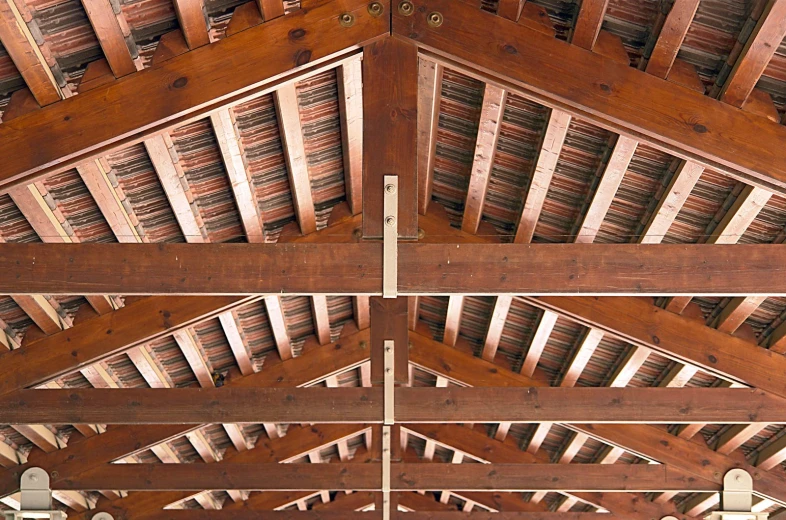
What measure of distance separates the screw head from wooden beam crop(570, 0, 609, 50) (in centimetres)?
102

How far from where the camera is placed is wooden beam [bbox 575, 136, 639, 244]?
6.09 metres

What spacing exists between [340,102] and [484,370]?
4.00 metres

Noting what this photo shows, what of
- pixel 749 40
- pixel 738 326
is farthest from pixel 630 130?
pixel 738 326

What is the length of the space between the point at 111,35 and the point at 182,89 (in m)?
0.44

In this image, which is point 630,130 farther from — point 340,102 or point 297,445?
point 297,445

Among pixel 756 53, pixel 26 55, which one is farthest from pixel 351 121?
pixel 756 53

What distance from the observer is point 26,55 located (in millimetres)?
4957

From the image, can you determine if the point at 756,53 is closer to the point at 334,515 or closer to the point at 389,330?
the point at 389,330

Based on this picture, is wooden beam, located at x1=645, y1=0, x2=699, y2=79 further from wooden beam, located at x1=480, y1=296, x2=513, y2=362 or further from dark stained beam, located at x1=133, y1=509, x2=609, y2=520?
dark stained beam, located at x1=133, y1=509, x2=609, y2=520

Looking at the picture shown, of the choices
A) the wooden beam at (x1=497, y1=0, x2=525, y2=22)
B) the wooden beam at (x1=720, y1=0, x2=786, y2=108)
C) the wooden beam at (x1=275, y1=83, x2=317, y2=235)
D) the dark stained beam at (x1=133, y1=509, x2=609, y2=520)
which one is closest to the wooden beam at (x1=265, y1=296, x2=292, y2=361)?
the wooden beam at (x1=275, y1=83, x2=317, y2=235)

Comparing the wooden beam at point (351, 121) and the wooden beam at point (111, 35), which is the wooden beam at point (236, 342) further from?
the wooden beam at point (111, 35)

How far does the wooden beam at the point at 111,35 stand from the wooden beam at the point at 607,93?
1445 millimetres

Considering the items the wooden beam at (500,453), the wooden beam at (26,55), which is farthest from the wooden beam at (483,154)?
the wooden beam at (500,453)

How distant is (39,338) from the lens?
765 cm
